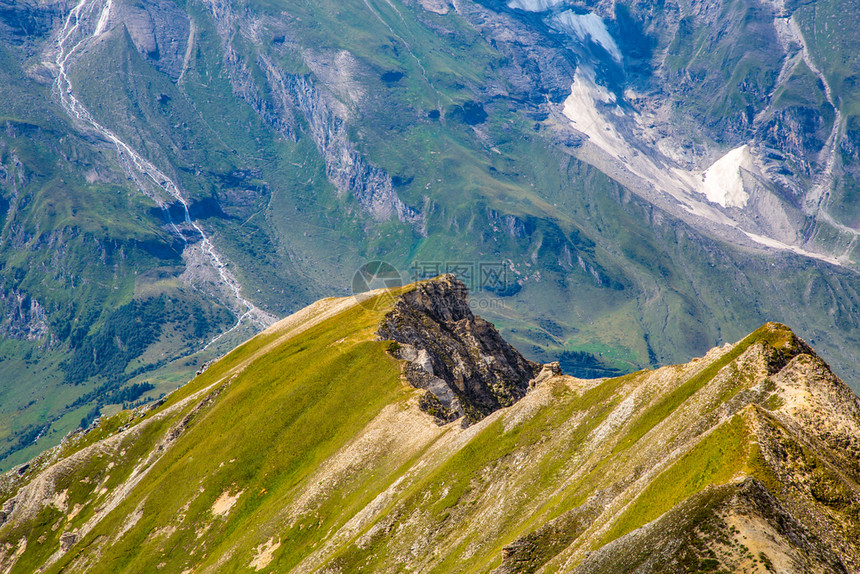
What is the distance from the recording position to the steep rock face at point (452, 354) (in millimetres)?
126125

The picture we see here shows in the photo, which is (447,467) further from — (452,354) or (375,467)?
(452,354)

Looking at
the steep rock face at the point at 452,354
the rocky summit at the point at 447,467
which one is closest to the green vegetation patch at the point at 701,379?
the rocky summit at the point at 447,467

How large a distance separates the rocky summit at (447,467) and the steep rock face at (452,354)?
0.68 metres

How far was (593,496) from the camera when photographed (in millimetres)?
58656

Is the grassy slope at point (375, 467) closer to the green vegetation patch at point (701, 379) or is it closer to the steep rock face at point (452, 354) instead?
the green vegetation patch at point (701, 379)

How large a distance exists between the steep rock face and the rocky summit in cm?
68

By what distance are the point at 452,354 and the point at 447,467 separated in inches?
2585

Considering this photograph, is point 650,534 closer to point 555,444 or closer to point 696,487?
point 696,487

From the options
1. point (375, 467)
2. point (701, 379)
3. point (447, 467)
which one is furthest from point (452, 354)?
point (701, 379)

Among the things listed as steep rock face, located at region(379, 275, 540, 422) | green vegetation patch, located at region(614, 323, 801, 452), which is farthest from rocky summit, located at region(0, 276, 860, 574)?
steep rock face, located at region(379, 275, 540, 422)

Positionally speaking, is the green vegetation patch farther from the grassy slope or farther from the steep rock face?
the steep rock face

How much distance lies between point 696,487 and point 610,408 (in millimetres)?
32360

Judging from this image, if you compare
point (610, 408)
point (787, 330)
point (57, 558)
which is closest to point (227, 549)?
point (57, 558)

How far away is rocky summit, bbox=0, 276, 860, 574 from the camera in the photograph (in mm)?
47250
